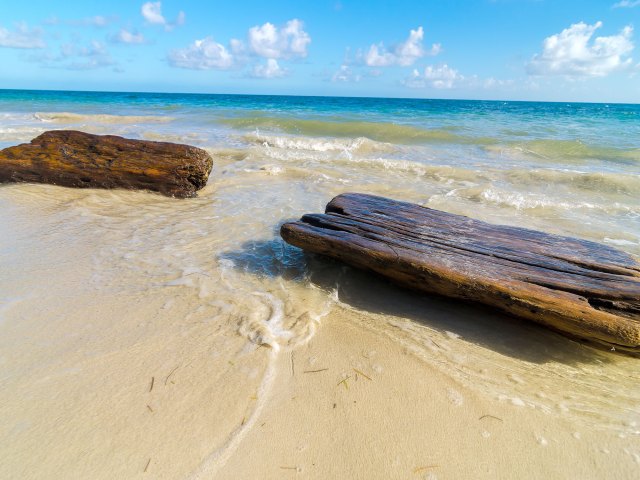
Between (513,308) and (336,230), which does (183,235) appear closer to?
(336,230)

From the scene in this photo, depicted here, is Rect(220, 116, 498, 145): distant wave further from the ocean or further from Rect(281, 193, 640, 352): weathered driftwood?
Rect(281, 193, 640, 352): weathered driftwood

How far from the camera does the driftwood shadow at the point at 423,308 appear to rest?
7.68 ft

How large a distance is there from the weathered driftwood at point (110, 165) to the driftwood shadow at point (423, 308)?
7.83 feet

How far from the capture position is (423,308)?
2746 mm

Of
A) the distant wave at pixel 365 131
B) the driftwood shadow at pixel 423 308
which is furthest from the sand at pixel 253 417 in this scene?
the distant wave at pixel 365 131

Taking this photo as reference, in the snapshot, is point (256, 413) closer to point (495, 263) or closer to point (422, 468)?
point (422, 468)

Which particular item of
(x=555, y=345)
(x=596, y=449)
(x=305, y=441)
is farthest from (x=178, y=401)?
(x=555, y=345)

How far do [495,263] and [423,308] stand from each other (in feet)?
1.96

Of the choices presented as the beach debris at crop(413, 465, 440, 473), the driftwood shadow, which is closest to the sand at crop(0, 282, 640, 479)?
the beach debris at crop(413, 465, 440, 473)

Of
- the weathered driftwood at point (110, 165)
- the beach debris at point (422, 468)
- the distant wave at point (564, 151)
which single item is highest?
the beach debris at point (422, 468)

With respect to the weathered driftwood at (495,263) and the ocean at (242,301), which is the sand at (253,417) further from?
the weathered driftwood at (495,263)

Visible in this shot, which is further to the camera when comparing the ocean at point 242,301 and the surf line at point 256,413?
the ocean at point 242,301

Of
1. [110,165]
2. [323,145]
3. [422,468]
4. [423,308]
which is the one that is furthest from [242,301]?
[323,145]

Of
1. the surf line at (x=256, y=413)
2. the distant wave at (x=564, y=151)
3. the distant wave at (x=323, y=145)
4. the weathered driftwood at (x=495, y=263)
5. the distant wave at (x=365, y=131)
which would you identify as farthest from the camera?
the distant wave at (x=365, y=131)
